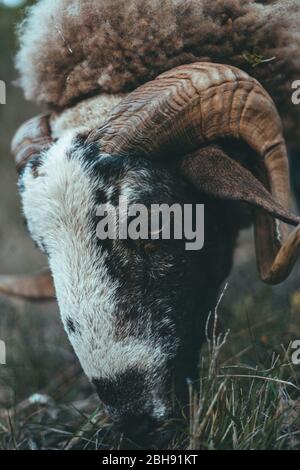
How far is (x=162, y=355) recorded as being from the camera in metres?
3.41

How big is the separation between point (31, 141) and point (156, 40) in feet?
3.00

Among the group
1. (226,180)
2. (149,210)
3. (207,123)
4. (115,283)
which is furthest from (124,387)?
(207,123)

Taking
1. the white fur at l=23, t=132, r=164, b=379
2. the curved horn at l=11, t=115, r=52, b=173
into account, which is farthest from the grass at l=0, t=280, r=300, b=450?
the curved horn at l=11, t=115, r=52, b=173

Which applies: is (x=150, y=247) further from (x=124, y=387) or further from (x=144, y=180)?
(x=124, y=387)

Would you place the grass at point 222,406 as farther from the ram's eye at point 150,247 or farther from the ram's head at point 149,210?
the ram's eye at point 150,247

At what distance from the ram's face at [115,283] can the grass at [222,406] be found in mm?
233

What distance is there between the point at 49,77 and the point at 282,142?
1.44 meters

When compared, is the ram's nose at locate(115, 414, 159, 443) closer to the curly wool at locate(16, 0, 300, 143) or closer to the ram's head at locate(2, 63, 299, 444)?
the ram's head at locate(2, 63, 299, 444)

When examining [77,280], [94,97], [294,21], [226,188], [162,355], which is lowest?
[162,355]

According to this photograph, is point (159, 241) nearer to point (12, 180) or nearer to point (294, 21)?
point (294, 21)

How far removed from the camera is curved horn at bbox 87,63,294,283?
3387 millimetres

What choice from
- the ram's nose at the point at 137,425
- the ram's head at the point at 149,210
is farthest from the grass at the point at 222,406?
the ram's head at the point at 149,210

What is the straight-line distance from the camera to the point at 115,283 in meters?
3.32

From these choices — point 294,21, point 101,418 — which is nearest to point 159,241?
point 101,418
